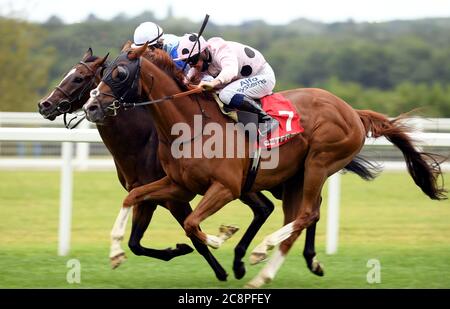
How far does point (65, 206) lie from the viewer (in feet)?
25.2

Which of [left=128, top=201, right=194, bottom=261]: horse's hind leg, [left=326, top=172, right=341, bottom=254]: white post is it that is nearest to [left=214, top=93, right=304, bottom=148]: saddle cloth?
[left=128, top=201, right=194, bottom=261]: horse's hind leg

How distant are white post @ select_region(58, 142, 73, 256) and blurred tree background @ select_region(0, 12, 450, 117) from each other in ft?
3.33

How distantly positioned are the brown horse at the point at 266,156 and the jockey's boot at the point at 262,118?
0.15 m

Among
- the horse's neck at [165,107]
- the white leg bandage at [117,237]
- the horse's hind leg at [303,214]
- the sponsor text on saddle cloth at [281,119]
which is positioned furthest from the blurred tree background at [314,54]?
the white leg bandage at [117,237]

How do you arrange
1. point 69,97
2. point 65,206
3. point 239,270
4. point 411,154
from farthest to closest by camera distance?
point 65,206
point 411,154
point 239,270
point 69,97

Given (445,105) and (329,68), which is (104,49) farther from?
(329,68)

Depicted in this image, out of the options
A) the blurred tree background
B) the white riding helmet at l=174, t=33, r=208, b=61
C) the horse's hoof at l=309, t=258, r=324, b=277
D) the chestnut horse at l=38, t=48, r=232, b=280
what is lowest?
the blurred tree background

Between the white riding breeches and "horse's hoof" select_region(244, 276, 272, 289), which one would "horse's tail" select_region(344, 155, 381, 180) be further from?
"horse's hoof" select_region(244, 276, 272, 289)

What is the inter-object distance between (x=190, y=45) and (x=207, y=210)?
119 cm

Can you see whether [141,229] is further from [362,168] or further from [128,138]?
[362,168]

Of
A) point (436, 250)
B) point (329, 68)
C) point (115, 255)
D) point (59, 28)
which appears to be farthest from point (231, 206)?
point (329, 68)

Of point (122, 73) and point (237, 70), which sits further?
point (237, 70)

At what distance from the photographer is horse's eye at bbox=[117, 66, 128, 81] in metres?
6.01

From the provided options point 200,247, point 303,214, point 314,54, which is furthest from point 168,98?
point 314,54
